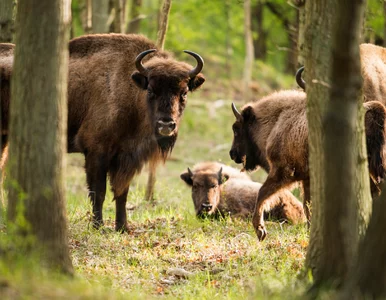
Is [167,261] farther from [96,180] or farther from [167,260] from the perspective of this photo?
[96,180]

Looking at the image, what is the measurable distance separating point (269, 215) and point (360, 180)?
17.3 feet

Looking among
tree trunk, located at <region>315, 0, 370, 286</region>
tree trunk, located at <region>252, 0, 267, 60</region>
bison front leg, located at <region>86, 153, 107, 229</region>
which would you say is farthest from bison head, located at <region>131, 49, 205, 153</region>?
tree trunk, located at <region>252, 0, 267, 60</region>

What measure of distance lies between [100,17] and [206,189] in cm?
422

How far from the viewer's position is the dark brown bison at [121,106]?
8.90 metres

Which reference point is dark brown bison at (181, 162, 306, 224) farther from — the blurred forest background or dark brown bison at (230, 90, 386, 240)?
the blurred forest background

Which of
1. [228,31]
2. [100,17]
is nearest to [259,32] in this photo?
[228,31]

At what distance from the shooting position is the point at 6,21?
9.83 m

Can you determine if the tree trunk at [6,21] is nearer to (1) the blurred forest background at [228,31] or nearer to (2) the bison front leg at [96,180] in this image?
(2) the bison front leg at [96,180]

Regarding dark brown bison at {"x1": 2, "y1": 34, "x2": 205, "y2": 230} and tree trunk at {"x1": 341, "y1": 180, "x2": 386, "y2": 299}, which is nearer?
tree trunk at {"x1": 341, "y1": 180, "x2": 386, "y2": 299}

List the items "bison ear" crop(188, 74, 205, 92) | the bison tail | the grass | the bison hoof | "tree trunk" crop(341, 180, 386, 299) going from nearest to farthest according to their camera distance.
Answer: the grass < "tree trunk" crop(341, 180, 386, 299) < the bison tail < the bison hoof < "bison ear" crop(188, 74, 205, 92)

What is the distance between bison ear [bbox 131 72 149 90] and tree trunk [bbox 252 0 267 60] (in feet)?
64.7

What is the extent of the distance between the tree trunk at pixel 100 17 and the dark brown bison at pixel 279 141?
457cm

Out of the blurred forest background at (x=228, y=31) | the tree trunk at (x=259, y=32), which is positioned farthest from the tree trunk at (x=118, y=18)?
the tree trunk at (x=259, y=32)

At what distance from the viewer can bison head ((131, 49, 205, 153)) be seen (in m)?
8.73
